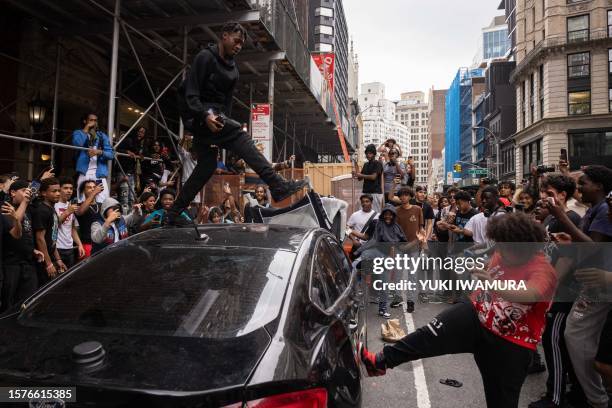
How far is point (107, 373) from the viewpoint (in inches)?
58.9

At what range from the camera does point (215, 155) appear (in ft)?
13.1

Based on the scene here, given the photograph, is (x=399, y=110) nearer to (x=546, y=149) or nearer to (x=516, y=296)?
(x=546, y=149)

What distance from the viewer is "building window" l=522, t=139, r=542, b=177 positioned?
40.2m

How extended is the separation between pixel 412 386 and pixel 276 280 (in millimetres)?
2692

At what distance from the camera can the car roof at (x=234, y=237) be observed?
8.22 feet

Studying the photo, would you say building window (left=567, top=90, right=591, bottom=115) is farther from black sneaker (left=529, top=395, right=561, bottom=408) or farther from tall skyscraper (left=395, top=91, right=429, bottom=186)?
tall skyscraper (left=395, top=91, right=429, bottom=186)

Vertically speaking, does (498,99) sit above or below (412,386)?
above

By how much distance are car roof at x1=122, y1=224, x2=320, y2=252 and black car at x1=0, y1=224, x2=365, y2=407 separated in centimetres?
1

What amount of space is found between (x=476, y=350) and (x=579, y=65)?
145ft

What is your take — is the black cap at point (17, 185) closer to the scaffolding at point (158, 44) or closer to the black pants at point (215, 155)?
the scaffolding at point (158, 44)

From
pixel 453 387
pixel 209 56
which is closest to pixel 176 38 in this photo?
pixel 209 56

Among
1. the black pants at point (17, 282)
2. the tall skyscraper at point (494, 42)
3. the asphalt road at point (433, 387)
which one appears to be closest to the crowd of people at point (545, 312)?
the asphalt road at point (433, 387)

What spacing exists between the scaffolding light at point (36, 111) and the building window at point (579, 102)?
41.1 metres

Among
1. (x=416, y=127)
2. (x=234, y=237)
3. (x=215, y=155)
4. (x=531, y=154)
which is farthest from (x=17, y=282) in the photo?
(x=416, y=127)
